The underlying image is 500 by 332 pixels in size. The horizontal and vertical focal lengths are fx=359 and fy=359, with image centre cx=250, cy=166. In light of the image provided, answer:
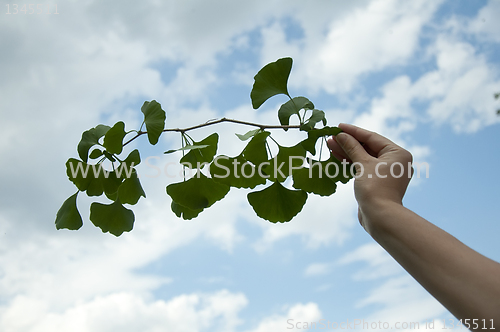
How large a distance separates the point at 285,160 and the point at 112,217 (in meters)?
0.39

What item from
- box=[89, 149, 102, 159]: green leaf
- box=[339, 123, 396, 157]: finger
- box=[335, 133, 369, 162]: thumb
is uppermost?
box=[339, 123, 396, 157]: finger

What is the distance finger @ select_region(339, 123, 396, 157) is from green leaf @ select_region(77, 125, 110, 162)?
50 centimetres

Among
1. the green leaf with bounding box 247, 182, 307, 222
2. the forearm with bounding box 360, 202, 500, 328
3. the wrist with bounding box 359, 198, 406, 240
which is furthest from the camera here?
the green leaf with bounding box 247, 182, 307, 222

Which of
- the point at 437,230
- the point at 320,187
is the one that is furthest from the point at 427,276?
the point at 320,187

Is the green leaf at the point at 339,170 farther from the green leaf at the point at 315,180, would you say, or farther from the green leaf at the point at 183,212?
the green leaf at the point at 183,212

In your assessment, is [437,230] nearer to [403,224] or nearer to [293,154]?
[403,224]

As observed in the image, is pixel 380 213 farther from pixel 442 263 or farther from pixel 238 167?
pixel 238 167

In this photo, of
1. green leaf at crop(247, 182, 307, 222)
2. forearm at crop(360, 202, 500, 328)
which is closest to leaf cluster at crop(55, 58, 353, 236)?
green leaf at crop(247, 182, 307, 222)

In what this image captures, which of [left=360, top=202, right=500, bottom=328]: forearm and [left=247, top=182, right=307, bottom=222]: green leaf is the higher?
[left=247, top=182, right=307, bottom=222]: green leaf

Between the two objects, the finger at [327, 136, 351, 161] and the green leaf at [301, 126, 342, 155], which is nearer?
the green leaf at [301, 126, 342, 155]

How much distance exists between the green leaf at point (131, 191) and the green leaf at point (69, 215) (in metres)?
0.17

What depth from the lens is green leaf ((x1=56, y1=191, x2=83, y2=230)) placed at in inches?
30.4

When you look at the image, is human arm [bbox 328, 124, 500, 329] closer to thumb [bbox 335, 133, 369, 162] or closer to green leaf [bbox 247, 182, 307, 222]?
thumb [bbox 335, 133, 369, 162]

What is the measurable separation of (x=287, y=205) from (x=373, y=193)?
0.51ft
